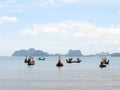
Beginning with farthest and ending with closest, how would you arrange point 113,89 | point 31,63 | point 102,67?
point 31,63, point 102,67, point 113,89

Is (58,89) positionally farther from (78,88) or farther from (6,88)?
(6,88)

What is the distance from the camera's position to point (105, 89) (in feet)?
233

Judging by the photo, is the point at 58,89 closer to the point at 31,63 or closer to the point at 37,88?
the point at 37,88

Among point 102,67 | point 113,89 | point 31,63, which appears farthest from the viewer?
point 31,63

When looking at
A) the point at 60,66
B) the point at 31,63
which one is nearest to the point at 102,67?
the point at 60,66

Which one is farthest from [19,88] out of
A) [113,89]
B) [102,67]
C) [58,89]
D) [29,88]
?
[102,67]

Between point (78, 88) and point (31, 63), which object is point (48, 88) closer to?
point (78, 88)

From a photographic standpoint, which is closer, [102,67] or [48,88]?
[48,88]

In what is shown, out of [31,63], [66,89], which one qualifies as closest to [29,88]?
[66,89]

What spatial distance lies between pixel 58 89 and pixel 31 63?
118 meters

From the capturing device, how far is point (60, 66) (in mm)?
171875

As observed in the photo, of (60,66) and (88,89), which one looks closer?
(88,89)

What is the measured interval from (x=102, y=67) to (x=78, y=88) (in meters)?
95.1

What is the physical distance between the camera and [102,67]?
6585 inches
